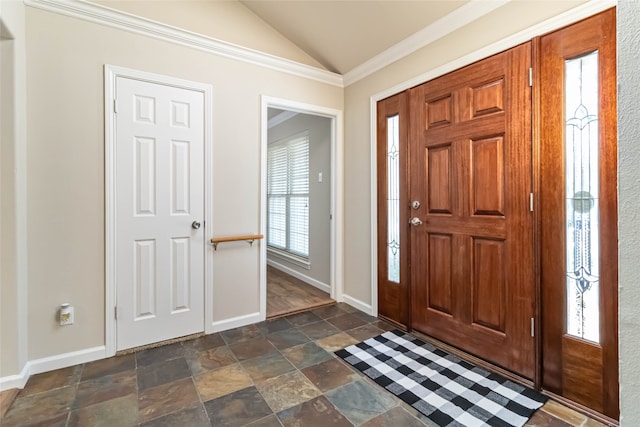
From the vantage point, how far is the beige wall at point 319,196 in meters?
3.68

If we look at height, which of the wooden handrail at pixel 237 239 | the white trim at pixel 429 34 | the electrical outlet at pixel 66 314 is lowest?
the electrical outlet at pixel 66 314

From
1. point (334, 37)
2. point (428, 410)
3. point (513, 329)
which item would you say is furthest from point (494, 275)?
point (334, 37)

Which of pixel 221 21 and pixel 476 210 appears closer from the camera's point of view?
pixel 476 210

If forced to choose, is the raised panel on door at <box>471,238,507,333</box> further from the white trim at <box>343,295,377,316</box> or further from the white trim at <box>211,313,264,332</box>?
the white trim at <box>211,313,264,332</box>

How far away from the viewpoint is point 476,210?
2.10 m

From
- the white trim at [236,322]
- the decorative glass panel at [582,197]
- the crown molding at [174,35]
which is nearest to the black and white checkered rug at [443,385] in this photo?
the decorative glass panel at [582,197]

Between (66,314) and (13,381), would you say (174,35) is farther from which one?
(13,381)

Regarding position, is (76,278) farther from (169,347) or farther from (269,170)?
(269,170)

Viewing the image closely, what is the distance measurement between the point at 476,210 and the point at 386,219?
0.85 metres

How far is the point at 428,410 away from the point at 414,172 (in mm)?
1672

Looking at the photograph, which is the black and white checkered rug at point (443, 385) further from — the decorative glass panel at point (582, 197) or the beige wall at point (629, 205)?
the beige wall at point (629, 205)

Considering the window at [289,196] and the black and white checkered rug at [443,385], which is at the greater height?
the window at [289,196]

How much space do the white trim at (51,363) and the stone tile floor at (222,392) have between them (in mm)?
51

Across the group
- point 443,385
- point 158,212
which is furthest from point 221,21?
point 443,385
